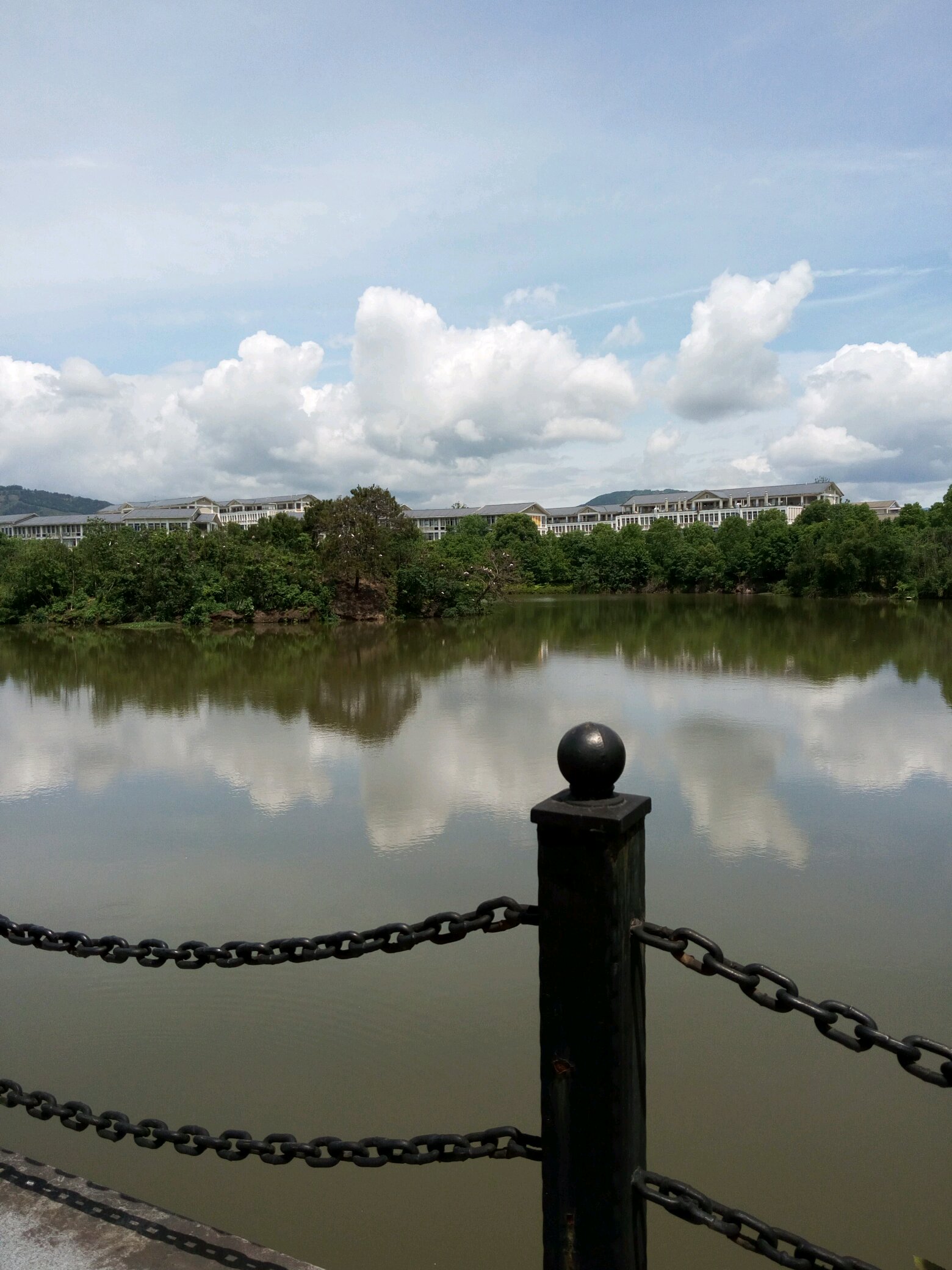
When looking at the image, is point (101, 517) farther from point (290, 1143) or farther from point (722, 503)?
point (290, 1143)

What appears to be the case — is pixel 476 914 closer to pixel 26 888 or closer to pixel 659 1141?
pixel 659 1141

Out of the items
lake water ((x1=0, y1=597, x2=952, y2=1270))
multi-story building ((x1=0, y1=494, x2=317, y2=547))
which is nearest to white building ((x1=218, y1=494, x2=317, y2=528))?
multi-story building ((x1=0, y1=494, x2=317, y2=547))

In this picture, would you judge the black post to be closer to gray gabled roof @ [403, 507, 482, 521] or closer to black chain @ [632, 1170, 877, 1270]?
black chain @ [632, 1170, 877, 1270]

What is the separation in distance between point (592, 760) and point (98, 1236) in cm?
148

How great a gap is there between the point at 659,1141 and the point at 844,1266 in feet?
6.61

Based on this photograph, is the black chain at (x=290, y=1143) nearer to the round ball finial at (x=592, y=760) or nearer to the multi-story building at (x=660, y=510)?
the round ball finial at (x=592, y=760)

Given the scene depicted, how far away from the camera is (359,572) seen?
94.9ft

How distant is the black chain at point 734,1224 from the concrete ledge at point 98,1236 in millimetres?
757

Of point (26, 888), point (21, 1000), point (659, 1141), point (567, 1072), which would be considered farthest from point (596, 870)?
point (26, 888)

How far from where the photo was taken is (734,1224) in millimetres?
1381

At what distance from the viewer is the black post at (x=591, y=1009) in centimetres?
137

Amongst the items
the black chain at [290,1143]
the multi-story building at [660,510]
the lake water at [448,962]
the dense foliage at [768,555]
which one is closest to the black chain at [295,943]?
the black chain at [290,1143]

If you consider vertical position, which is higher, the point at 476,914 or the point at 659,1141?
the point at 476,914

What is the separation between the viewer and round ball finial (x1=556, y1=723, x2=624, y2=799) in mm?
1365
